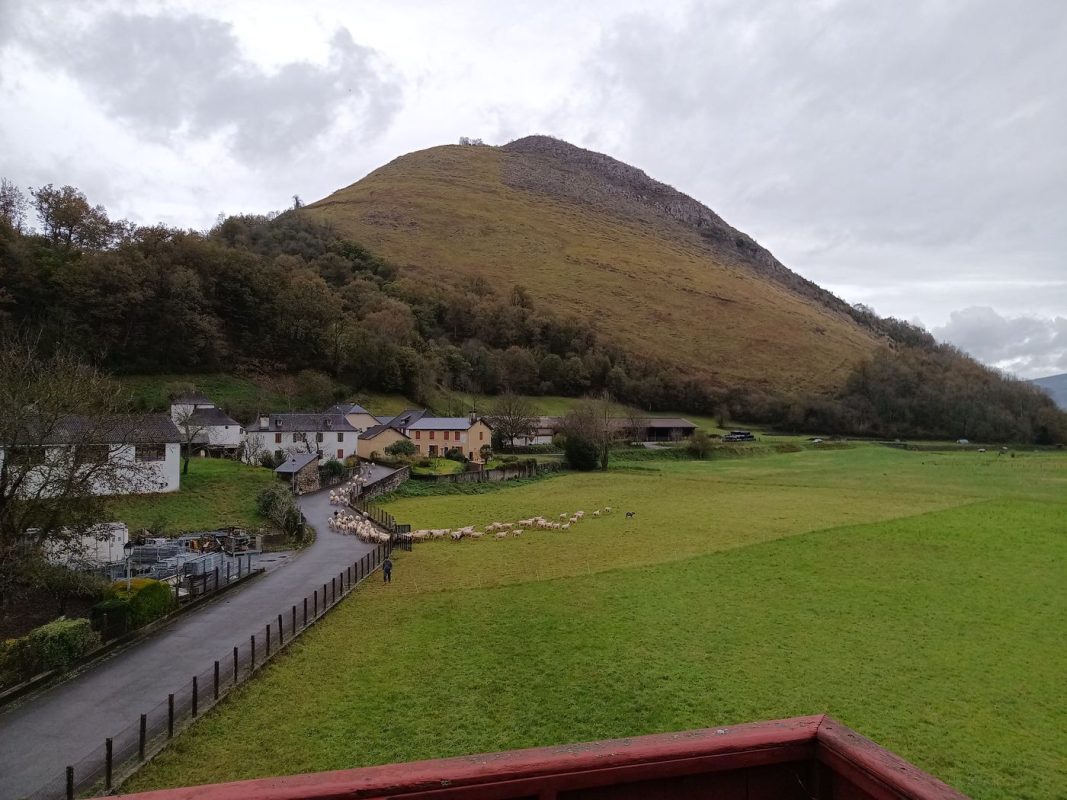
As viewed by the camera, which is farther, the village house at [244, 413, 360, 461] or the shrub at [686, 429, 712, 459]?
the shrub at [686, 429, 712, 459]

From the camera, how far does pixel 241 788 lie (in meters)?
2.87

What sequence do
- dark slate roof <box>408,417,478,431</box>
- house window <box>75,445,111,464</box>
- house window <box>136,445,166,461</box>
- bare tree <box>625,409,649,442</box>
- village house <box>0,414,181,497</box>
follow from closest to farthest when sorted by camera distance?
village house <box>0,414,181,497</box> → house window <box>75,445,111,464</box> → house window <box>136,445,166,461</box> → dark slate roof <box>408,417,478,431</box> → bare tree <box>625,409,649,442</box>

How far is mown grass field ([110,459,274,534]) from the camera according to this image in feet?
115

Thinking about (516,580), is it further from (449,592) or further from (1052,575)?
(1052,575)

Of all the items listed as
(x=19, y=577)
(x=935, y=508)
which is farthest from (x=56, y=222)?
(x=935, y=508)

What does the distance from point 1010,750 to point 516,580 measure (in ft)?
55.1

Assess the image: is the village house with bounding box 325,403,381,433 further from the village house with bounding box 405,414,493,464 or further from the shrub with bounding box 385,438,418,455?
the shrub with bounding box 385,438,418,455

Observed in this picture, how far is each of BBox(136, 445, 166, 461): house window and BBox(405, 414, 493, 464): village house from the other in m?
36.5

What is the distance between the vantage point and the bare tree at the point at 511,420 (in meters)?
85.2

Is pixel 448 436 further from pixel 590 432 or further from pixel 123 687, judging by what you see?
pixel 123 687

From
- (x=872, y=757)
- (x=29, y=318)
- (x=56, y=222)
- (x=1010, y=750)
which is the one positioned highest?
(x=56, y=222)

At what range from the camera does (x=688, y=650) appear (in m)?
17.7

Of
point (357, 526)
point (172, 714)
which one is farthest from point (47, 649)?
point (357, 526)

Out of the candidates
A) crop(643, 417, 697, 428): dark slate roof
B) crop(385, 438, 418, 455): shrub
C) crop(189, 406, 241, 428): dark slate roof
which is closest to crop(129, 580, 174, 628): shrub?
crop(189, 406, 241, 428): dark slate roof
